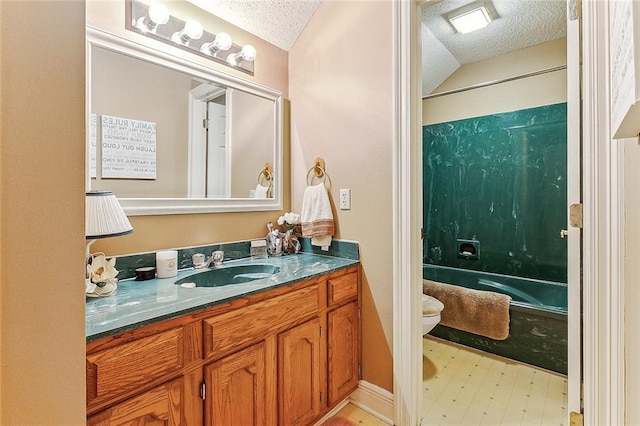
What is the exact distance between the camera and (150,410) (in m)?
0.97

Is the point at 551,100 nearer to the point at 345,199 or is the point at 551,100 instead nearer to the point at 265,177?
the point at 345,199

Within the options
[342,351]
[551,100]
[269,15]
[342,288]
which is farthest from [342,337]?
[551,100]

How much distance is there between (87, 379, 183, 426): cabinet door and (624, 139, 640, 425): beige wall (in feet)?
Result: 4.17

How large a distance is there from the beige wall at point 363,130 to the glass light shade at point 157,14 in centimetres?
87

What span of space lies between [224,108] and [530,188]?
257cm

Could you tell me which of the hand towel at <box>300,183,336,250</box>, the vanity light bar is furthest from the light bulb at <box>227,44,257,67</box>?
the hand towel at <box>300,183,336,250</box>

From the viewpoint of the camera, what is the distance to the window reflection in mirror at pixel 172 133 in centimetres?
141

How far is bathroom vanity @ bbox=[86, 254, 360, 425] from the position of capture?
0.91 meters

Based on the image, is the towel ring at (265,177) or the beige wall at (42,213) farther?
the towel ring at (265,177)

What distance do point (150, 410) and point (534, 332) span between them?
7.53ft

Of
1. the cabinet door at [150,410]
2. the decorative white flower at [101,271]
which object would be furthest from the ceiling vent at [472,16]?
the cabinet door at [150,410]

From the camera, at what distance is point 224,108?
6.00 feet

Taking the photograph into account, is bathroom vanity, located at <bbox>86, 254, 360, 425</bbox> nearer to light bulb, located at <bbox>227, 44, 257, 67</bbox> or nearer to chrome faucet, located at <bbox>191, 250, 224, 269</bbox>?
chrome faucet, located at <bbox>191, 250, 224, 269</bbox>

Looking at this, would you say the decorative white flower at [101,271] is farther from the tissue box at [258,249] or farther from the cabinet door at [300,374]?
the tissue box at [258,249]
